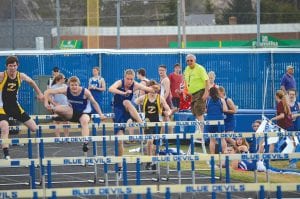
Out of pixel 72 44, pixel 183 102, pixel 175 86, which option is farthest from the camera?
pixel 72 44

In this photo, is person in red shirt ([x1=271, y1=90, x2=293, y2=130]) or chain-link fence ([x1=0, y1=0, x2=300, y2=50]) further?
chain-link fence ([x1=0, y1=0, x2=300, y2=50])

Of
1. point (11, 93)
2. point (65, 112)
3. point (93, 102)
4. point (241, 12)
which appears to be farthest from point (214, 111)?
point (241, 12)

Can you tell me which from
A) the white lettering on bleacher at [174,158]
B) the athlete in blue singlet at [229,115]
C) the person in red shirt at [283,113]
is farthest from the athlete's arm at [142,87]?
the white lettering on bleacher at [174,158]

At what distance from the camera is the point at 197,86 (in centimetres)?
1973

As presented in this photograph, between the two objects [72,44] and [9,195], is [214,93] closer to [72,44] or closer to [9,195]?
[9,195]

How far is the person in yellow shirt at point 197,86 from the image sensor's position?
19.3 metres

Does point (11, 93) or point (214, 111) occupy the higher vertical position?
point (11, 93)

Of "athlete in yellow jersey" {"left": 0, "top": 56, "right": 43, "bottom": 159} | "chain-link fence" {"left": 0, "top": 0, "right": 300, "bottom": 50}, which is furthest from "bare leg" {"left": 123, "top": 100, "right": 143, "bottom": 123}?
"chain-link fence" {"left": 0, "top": 0, "right": 300, "bottom": 50}

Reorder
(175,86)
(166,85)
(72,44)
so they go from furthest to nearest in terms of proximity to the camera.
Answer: (72,44), (175,86), (166,85)

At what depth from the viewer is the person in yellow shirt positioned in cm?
1930

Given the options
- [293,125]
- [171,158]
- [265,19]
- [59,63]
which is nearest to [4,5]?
[265,19]

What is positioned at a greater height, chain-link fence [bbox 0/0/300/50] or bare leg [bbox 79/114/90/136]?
chain-link fence [bbox 0/0/300/50]

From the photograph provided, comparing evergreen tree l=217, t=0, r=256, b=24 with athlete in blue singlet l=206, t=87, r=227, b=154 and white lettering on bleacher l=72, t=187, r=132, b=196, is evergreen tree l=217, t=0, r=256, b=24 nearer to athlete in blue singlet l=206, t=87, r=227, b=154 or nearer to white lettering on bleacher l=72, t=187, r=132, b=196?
athlete in blue singlet l=206, t=87, r=227, b=154

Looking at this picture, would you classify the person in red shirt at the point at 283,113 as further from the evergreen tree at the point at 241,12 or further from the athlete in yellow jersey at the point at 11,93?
the evergreen tree at the point at 241,12
